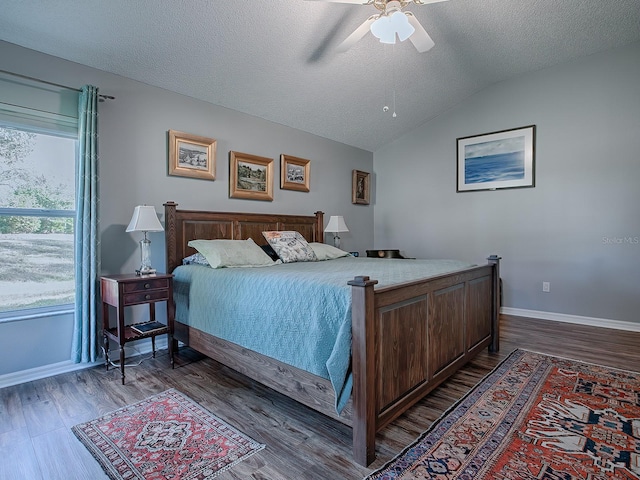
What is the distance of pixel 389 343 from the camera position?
1.79 meters

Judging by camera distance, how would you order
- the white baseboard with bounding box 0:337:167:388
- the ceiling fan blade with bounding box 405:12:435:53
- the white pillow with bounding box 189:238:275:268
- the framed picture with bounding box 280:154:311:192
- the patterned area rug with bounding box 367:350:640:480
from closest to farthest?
the patterned area rug with bounding box 367:350:640:480 → the ceiling fan blade with bounding box 405:12:435:53 → the white baseboard with bounding box 0:337:167:388 → the white pillow with bounding box 189:238:275:268 → the framed picture with bounding box 280:154:311:192

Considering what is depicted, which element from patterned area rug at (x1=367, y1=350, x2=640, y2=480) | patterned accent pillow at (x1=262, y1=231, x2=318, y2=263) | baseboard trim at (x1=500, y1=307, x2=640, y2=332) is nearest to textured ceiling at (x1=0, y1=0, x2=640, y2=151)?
patterned accent pillow at (x1=262, y1=231, x2=318, y2=263)

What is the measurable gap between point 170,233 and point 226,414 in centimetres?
182

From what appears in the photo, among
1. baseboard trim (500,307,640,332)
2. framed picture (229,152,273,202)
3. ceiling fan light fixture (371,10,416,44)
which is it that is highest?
ceiling fan light fixture (371,10,416,44)

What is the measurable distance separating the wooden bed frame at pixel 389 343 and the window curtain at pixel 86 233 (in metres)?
0.62

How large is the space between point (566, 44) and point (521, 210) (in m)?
1.89

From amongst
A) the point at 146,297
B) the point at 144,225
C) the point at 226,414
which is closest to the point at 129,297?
the point at 146,297

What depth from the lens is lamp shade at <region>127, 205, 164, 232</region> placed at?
2752mm

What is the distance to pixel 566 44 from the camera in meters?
3.71

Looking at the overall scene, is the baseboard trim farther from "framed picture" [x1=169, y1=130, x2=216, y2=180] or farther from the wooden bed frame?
"framed picture" [x1=169, y1=130, x2=216, y2=180]

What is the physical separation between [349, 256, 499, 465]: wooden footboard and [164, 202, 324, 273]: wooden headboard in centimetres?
227

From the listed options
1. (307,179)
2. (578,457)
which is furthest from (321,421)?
Result: (307,179)

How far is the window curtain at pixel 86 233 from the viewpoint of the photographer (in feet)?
8.78

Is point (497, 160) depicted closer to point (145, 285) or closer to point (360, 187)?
point (360, 187)
